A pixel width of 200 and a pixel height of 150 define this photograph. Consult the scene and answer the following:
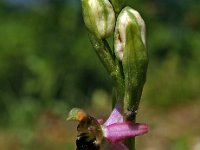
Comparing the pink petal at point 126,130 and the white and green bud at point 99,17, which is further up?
the white and green bud at point 99,17

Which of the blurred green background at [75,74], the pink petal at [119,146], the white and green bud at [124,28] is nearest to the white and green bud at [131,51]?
the white and green bud at [124,28]

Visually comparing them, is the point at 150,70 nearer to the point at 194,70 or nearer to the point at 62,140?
the point at 194,70

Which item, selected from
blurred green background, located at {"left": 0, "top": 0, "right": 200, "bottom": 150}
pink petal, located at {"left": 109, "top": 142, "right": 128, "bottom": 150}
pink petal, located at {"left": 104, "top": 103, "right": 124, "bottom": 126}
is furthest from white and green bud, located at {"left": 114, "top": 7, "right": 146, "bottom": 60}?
blurred green background, located at {"left": 0, "top": 0, "right": 200, "bottom": 150}

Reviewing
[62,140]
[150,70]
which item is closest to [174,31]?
[150,70]

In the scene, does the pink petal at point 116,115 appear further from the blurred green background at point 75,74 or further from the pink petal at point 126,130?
the blurred green background at point 75,74

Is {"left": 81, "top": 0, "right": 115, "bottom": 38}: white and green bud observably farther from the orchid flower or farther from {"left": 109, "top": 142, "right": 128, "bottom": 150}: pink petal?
{"left": 109, "top": 142, "right": 128, "bottom": 150}: pink petal
